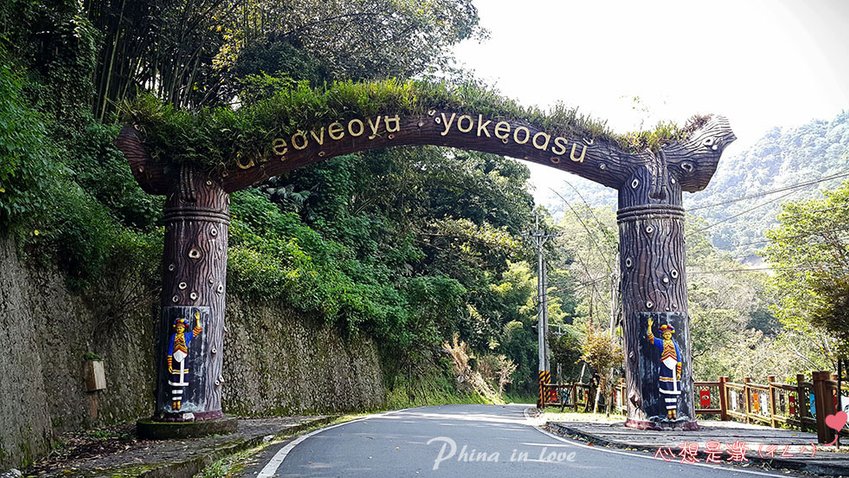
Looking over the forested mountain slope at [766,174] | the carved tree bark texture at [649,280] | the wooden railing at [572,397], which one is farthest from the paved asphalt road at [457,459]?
the forested mountain slope at [766,174]

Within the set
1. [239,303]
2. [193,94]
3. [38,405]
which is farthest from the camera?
[193,94]

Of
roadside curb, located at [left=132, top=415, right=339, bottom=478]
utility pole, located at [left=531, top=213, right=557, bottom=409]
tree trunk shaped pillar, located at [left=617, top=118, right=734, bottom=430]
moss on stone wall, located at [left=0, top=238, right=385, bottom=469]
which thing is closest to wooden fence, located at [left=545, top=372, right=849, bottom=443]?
tree trunk shaped pillar, located at [left=617, top=118, right=734, bottom=430]

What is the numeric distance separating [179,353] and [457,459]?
410 cm

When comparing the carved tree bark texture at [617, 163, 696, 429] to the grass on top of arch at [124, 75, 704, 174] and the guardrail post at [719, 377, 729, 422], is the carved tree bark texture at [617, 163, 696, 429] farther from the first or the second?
the guardrail post at [719, 377, 729, 422]

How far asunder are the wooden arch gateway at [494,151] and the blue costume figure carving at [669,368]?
13mm

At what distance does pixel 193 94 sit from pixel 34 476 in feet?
56.2

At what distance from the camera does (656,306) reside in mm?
9180

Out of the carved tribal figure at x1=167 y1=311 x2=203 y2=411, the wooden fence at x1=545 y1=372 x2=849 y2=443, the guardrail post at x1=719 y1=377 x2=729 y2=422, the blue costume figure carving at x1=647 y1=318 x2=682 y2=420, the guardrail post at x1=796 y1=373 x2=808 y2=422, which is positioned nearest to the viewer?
the wooden fence at x1=545 y1=372 x2=849 y2=443

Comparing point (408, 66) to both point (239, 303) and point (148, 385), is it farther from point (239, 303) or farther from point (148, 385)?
point (148, 385)

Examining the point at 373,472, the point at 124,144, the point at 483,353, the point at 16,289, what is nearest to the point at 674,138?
Answer: the point at 373,472

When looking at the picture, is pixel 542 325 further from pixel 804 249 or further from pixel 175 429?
pixel 175 429

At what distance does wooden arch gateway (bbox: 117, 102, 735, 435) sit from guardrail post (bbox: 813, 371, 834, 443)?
1.55m

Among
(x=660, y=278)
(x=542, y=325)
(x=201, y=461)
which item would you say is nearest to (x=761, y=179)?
(x=542, y=325)

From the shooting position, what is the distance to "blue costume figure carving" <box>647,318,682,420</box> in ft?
29.1
